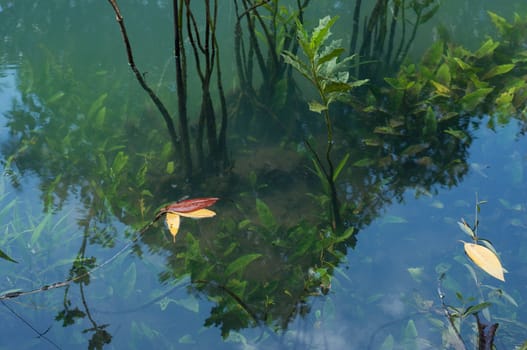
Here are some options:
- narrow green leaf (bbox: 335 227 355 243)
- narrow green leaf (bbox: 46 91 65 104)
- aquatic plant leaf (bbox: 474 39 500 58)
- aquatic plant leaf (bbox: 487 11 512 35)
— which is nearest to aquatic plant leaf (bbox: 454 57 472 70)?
aquatic plant leaf (bbox: 474 39 500 58)

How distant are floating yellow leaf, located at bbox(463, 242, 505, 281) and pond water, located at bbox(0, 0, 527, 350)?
0.53ft

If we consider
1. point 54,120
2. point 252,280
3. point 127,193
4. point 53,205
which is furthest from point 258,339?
point 54,120

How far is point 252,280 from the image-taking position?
4.31 ft

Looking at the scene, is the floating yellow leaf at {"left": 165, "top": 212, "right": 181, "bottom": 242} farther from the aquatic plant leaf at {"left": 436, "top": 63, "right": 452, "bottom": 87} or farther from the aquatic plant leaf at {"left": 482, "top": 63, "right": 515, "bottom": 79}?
the aquatic plant leaf at {"left": 482, "top": 63, "right": 515, "bottom": 79}

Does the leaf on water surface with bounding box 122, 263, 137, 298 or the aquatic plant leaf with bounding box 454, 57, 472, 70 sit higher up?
the aquatic plant leaf with bounding box 454, 57, 472, 70

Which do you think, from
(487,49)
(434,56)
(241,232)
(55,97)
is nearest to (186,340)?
(241,232)

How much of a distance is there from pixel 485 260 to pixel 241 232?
25.0 inches

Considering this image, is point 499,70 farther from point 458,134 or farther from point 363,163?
point 363,163

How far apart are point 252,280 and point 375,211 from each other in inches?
16.6

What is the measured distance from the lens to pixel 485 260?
1.10 metres

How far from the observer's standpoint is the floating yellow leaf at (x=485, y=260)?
1.06 m

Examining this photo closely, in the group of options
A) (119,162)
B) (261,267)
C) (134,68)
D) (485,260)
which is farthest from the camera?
(119,162)

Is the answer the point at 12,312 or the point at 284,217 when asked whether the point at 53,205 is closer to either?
the point at 12,312

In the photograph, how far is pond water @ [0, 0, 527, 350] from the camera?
119 cm
